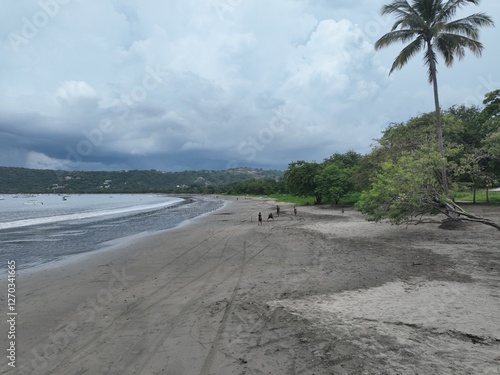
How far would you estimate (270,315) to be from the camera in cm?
570

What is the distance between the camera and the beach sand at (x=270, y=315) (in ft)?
13.6

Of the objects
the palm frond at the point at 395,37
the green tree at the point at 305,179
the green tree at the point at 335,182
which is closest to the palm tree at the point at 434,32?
the palm frond at the point at 395,37

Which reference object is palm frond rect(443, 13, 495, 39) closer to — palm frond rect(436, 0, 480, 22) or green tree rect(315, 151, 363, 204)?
palm frond rect(436, 0, 480, 22)

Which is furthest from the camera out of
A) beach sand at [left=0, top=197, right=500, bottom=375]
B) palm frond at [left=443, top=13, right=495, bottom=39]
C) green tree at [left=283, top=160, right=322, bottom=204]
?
green tree at [left=283, top=160, right=322, bottom=204]

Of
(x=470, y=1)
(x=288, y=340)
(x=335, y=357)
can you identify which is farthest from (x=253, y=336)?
(x=470, y=1)

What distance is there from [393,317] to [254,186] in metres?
111

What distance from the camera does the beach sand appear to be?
13.6 ft

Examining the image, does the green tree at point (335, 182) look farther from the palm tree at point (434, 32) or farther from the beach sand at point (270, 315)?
the beach sand at point (270, 315)

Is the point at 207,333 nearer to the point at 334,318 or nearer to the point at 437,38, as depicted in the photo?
the point at 334,318

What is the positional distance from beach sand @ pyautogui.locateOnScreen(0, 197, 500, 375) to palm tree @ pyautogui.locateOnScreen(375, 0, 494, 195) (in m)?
11.1

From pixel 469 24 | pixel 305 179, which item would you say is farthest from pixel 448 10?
pixel 305 179

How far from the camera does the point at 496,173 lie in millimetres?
25047

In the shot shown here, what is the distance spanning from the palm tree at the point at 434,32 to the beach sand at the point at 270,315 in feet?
36.5

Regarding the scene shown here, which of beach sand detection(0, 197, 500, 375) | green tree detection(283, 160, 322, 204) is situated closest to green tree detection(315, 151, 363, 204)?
green tree detection(283, 160, 322, 204)
